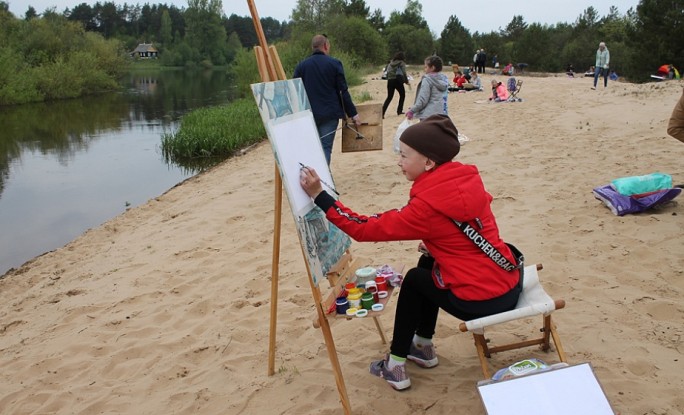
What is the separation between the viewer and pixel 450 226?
8.57ft

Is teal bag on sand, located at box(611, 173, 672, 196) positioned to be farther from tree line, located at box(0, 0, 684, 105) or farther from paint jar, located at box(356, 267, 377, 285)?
tree line, located at box(0, 0, 684, 105)

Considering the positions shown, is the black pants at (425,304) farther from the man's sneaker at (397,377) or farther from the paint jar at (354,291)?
the paint jar at (354,291)

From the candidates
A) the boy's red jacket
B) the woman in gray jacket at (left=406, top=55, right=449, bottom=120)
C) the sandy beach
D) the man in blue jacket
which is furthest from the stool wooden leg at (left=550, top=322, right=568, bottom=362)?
the woman in gray jacket at (left=406, top=55, right=449, bottom=120)

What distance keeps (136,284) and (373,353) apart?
2.61m

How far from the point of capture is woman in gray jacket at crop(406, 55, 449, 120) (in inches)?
303

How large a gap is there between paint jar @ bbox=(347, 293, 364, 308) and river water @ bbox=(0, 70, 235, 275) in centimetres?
609

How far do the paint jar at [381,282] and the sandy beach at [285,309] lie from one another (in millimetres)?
507

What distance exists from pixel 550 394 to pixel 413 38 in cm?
5882

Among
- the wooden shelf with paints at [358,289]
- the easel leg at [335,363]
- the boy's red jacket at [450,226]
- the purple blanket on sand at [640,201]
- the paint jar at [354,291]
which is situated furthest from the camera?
the purple blanket on sand at [640,201]

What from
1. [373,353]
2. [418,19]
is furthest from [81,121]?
[418,19]

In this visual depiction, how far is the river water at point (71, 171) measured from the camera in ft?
29.8

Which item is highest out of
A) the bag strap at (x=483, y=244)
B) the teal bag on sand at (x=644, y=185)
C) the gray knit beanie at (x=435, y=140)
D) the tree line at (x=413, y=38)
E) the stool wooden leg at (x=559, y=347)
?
the tree line at (x=413, y=38)

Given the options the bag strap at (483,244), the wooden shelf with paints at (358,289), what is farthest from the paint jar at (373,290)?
the bag strap at (483,244)

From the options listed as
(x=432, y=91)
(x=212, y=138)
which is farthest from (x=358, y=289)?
(x=212, y=138)
